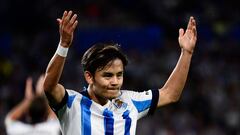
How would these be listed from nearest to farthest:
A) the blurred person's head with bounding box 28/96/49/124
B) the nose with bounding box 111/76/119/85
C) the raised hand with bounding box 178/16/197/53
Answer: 1. the nose with bounding box 111/76/119/85
2. the raised hand with bounding box 178/16/197/53
3. the blurred person's head with bounding box 28/96/49/124

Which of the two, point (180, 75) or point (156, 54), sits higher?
point (180, 75)

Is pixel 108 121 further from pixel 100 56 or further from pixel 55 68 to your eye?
pixel 55 68

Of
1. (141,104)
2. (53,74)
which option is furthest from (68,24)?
(141,104)

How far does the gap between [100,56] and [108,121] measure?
44 cm

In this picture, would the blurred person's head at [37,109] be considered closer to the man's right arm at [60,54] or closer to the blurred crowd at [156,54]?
the man's right arm at [60,54]

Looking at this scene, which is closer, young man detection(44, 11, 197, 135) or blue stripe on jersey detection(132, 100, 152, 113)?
young man detection(44, 11, 197, 135)

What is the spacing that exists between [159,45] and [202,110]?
1.95m

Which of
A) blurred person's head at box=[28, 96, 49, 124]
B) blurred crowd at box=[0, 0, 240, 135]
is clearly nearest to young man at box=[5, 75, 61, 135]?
blurred person's head at box=[28, 96, 49, 124]

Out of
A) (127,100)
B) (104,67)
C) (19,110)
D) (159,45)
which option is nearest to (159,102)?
(127,100)

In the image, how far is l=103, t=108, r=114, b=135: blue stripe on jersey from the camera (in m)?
4.58

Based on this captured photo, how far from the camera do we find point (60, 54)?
14.0 ft

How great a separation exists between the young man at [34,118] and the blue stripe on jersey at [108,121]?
1729 millimetres

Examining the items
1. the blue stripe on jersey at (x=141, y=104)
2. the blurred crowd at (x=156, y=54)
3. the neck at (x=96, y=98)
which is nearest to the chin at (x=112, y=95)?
the neck at (x=96, y=98)

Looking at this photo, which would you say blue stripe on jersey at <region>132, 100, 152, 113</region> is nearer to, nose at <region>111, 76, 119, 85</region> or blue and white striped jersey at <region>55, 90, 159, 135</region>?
blue and white striped jersey at <region>55, 90, 159, 135</region>
